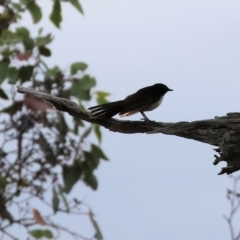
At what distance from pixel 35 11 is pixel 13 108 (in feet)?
1.02

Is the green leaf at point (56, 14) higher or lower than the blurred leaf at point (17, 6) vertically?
lower

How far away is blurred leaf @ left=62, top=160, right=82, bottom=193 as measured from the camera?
215cm

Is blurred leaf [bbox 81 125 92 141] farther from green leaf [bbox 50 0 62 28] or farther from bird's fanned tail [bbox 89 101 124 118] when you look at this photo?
bird's fanned tail [bbox 89 101 124 118]

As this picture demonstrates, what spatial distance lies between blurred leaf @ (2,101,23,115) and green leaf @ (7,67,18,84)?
10 cm

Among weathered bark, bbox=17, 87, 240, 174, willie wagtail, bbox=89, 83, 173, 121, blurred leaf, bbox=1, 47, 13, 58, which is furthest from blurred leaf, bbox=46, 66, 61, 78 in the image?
weathered bark, bbox=17, 87, 240, 174

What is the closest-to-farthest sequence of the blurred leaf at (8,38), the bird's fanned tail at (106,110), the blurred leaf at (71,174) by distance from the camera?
the bird's fanned tail at (106,110)
the blurred leaf at (8,38)
the blurred leaf at (71,174)

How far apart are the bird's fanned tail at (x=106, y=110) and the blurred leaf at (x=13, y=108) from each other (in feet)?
2.59

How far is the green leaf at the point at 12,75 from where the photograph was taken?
195cm

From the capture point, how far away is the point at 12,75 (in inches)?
77.5

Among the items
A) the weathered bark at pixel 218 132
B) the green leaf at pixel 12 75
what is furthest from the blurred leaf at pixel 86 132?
the weathered bark at pixel 218 132

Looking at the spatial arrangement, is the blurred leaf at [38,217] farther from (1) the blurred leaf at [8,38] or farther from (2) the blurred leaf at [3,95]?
(1) the blurred leaf at [8,38]

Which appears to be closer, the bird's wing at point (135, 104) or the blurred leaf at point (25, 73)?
the bird's wing at point (135, 104)

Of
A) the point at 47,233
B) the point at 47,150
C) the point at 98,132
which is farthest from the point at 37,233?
the point at 98,132

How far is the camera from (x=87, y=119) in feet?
3.99
